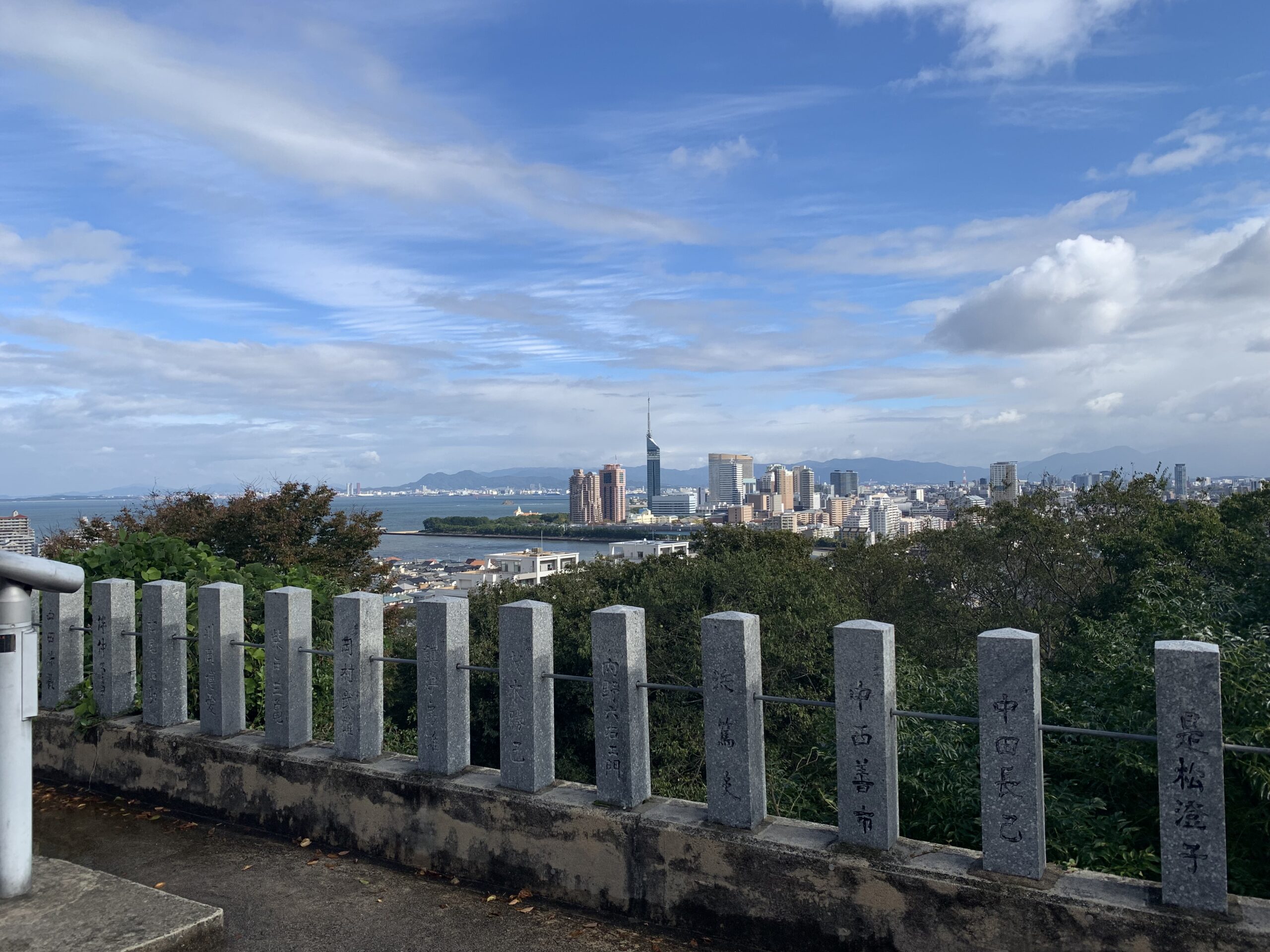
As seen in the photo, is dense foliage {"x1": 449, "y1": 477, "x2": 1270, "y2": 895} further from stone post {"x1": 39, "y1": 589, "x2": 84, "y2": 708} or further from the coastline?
the coastline

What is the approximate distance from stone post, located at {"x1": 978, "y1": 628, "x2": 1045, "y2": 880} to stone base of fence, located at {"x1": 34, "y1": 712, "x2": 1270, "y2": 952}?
10cm

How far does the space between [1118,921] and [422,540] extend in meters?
110

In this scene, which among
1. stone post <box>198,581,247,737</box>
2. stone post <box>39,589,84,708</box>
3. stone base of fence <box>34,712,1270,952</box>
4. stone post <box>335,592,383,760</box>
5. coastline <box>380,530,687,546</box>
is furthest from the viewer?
coastline <box>380,530,687,546</box>

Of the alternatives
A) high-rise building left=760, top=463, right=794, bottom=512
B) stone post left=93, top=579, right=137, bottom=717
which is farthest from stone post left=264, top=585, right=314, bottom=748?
Result: high-rise building left=760, top=463, right=794, bottom=512

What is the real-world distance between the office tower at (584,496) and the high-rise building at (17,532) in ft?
316

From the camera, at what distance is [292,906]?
4.28 meters

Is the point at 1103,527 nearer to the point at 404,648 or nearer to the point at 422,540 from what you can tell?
the point at 404,648

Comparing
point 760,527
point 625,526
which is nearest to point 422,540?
point 625,526

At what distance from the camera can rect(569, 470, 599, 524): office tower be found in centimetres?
12162

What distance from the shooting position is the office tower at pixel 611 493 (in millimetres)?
123562

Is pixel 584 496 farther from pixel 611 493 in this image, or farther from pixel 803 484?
pixel 803 484

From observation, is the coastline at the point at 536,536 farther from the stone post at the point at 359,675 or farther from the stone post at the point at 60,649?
the stone post at the point at 359,675

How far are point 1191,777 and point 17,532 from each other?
1021 inches

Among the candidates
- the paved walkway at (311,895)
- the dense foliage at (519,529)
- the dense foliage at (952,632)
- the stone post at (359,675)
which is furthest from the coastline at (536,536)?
the stone post at (359,675)
